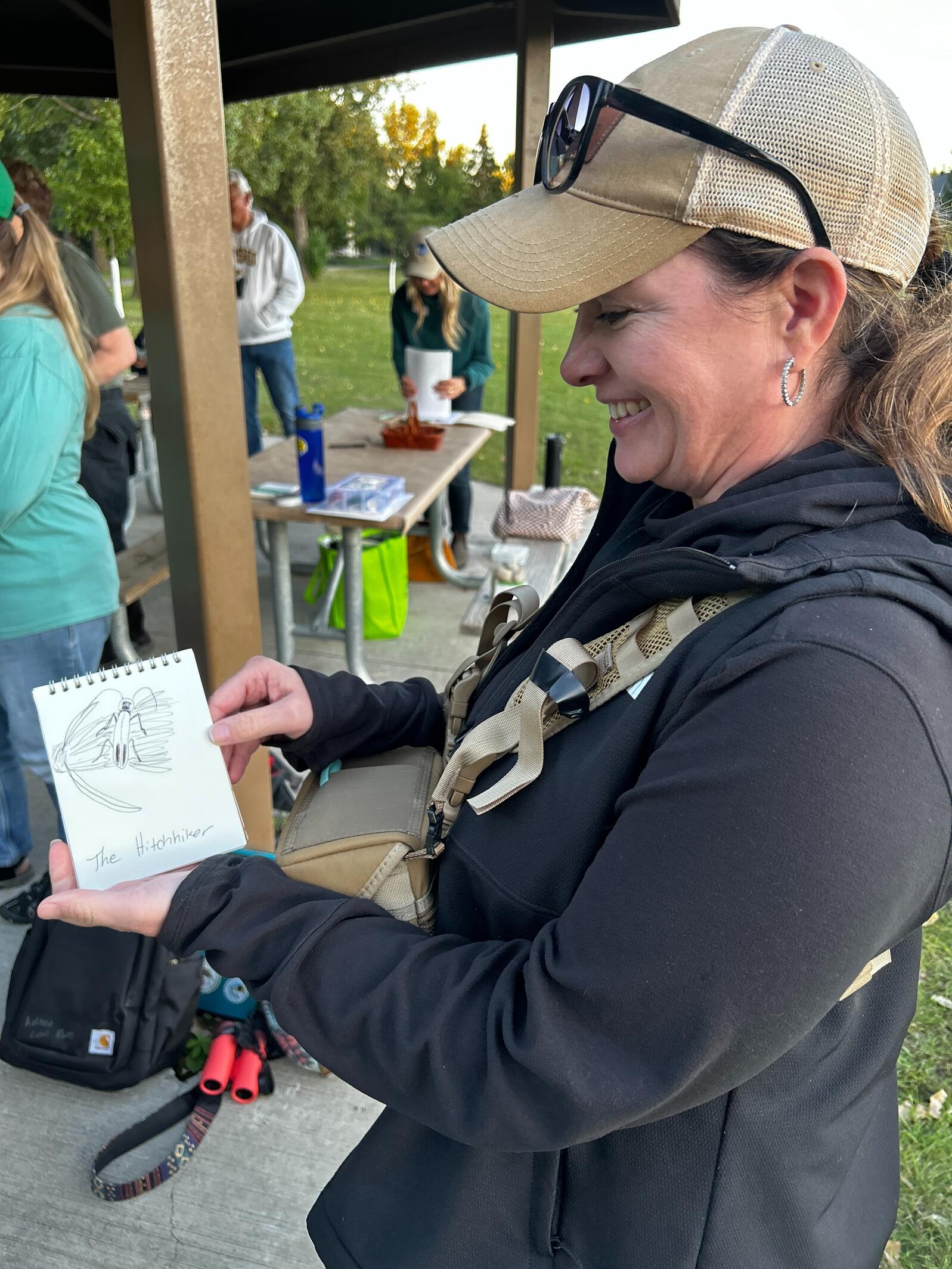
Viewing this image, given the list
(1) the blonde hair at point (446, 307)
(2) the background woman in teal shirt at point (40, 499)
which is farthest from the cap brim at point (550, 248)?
(1) the blonde hair at point (446, 307)

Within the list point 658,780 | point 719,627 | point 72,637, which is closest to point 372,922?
point 658,780

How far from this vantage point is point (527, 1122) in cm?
84

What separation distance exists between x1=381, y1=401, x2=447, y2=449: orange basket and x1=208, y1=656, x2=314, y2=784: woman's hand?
353 centimetres

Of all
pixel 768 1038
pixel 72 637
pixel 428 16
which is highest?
pixel 428 16

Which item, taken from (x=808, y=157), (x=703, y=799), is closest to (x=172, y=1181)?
(x=703, y=799)

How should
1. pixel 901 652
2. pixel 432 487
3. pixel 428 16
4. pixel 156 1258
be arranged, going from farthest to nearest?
pixel 428 16 < pixel 432 487 < pixel 156 1258 < pixel 901 652

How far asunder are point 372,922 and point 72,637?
2044 millimetres

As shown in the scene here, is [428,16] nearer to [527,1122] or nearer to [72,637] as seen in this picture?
[72,637]

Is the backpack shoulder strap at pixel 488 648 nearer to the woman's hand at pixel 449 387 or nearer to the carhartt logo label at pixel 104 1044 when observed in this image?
the carhartt logo label at pixel 104 1044

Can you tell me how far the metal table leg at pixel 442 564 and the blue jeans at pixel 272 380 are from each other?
1846mm

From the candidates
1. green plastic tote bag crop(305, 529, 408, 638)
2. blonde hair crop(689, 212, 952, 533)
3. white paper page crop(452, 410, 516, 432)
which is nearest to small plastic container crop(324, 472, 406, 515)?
green plastic tote bag crop(305, 529, 408, 638)

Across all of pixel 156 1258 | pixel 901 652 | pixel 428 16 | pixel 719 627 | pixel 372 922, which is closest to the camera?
pixel 901 652

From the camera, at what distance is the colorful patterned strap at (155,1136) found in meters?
2.14

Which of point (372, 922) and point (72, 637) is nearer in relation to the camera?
point (372, 922)
